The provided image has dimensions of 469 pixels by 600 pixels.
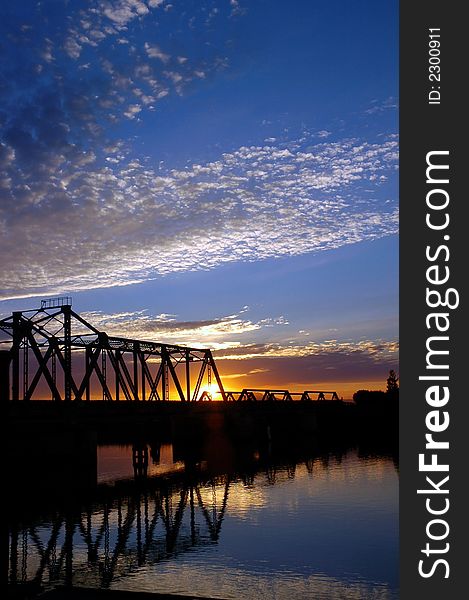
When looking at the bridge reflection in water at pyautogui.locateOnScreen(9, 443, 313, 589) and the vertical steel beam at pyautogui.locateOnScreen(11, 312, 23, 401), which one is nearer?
the bridge reflection in water at pyautogui.locateOnScreen(9, 443, 313, 589)

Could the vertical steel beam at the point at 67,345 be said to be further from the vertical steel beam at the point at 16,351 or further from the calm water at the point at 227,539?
the calm water at the point at 227,539

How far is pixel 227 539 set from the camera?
122ft

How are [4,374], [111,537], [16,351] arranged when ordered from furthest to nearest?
1. [16,351]
2. [111,537]
3. [4,374]

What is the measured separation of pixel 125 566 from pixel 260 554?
662 centimetres

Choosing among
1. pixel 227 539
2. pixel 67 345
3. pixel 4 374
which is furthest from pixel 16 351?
pixel 4 374

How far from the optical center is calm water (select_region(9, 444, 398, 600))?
28.0 m

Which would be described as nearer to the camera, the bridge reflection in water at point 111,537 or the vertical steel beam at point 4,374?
the vertical steel beam at point 4,374

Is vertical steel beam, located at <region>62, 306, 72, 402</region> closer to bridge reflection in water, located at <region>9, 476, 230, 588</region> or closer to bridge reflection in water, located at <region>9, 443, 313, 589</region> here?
bridge reflection in water, located at <region>9, 443, 313, 589</region>

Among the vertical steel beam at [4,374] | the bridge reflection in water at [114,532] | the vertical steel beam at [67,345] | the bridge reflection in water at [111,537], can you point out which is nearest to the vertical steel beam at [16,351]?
the vertical steel beam at [67,345]

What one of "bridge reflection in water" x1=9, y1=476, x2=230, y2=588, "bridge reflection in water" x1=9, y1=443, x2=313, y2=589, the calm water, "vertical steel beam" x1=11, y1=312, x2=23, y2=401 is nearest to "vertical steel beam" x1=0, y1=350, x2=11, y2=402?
"bridge reflection in water" x1=9, y1=443, x2=313, y2=589

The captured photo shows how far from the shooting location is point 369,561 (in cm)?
3178

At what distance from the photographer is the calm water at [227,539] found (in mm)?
27984

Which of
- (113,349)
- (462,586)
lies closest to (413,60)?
(462,586)

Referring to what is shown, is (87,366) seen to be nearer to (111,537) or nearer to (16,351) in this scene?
(16,351)
